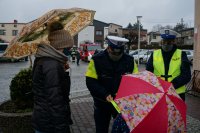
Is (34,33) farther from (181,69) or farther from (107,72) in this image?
(181,69)

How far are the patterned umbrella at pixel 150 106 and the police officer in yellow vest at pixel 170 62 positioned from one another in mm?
1546

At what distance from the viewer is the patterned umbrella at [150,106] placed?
3285mm

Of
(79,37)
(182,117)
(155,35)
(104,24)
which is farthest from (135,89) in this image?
(155,35)

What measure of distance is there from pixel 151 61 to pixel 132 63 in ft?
2.58

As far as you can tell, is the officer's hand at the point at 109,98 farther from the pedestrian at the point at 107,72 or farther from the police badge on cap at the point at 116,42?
the police badge on cap at the point at 116,42

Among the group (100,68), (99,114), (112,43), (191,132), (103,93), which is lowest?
(191,132)

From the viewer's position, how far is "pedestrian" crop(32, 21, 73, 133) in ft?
10.8

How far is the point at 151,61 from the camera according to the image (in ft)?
17.5

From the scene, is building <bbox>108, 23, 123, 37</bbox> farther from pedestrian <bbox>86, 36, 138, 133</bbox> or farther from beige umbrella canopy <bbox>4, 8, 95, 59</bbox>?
pedestrian <bbox>86, 36, 138, 133</bbox>

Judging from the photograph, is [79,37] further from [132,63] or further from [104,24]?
[132,63]

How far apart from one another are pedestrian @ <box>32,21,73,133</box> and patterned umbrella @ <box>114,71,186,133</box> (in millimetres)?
593

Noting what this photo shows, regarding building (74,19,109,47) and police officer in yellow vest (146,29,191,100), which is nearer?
police officer in yellow vest (146,29,191,100)

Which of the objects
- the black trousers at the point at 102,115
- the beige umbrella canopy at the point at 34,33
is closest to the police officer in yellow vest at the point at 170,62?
the black trousers at the point at 102,115

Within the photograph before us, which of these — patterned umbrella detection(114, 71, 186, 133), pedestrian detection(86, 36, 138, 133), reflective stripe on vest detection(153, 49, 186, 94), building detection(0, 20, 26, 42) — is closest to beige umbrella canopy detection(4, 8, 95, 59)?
pedestrian detection(86, 36, 138, 133)
